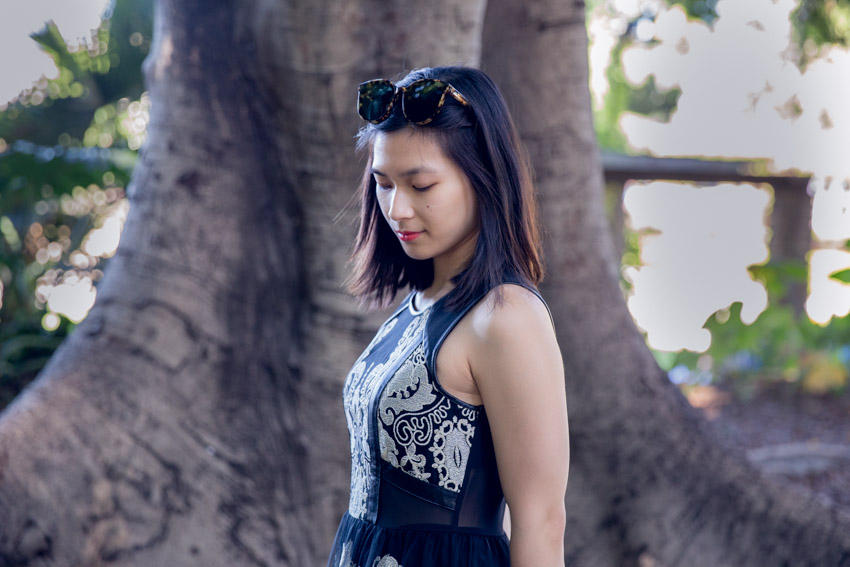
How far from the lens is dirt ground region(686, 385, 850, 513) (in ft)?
15.1

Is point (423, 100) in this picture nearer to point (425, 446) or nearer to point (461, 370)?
point (461, 370)

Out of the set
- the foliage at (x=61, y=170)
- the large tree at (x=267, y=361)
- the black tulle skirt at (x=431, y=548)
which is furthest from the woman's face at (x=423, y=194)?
the foliage at (x=61, y=170)

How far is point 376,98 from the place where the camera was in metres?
1.56

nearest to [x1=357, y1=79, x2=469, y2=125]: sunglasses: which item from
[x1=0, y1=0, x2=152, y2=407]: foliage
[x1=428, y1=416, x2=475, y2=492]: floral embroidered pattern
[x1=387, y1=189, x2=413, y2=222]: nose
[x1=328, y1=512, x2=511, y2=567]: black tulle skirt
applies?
[x1=387, y1=189, x2=413, y2=222]: nose

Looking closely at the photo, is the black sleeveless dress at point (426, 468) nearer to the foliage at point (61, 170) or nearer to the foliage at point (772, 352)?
the foliage at point (61, 170)

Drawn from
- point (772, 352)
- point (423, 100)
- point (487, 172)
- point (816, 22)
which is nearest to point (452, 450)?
point (487, 172)

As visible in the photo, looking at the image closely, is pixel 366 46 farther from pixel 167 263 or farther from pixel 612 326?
pixel 612 326

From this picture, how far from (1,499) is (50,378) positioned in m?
0.43

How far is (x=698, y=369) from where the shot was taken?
723 centimetres

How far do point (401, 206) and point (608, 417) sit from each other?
77.3 inches

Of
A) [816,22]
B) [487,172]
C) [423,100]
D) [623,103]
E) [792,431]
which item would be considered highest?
[816,22]

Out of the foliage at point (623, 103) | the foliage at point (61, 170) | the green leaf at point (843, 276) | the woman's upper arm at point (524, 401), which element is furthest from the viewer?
the foliage at point (623, 103)

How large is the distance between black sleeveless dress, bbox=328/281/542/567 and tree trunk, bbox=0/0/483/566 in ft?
4.06

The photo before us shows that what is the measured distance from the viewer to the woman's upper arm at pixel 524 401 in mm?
1354
